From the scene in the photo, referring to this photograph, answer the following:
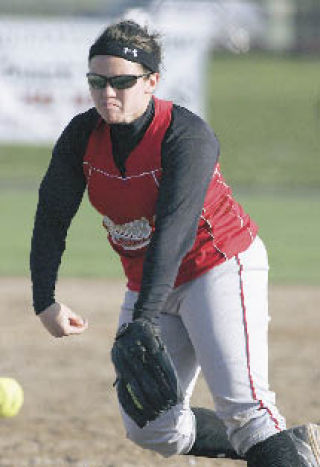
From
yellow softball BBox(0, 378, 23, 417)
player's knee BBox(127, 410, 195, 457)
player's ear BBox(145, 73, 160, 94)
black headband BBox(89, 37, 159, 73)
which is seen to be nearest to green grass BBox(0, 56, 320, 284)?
yellow softball BBox(0, 378, 23, 417)

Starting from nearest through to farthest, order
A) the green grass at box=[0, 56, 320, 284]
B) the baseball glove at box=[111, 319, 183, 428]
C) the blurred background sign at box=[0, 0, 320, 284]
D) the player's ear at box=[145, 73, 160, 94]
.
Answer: the baseball glove at box=[111, 319, 183, 428] → the player's ear at box=[145, 73, 160, 94] → the green grass at box=[0, 56, 320, 284] → the blurred background sign at box=[0, 0, 320, 284]

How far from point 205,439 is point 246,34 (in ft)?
122

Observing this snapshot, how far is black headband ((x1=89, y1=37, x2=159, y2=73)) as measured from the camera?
415 cm

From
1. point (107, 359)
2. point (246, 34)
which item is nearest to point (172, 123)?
point (107, 359)

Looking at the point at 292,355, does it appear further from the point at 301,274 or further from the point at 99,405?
the point at 301,274

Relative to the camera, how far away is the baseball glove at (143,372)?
396 cm

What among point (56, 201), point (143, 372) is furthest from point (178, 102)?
point (143, 372)

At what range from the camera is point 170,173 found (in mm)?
4113

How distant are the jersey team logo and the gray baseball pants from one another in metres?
0.25

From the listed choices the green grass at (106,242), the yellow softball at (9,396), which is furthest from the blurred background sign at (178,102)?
the yellow softball at (9,396)

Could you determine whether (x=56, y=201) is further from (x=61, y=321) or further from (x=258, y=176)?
(x=258, y=176)

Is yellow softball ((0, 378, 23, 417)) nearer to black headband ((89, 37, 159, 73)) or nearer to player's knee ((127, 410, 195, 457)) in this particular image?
player's knee ((127, 410, 195, 457))

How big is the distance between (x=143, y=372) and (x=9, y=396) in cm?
171

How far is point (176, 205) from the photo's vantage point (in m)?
4.05
